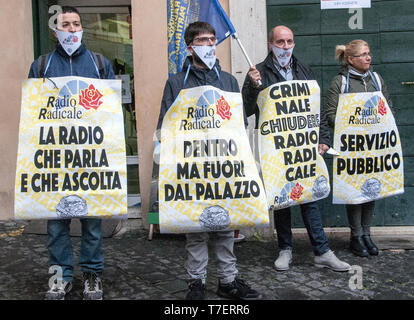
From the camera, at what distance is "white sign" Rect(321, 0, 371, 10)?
17.9ft

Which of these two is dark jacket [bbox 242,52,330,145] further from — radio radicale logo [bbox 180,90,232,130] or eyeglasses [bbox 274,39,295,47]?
radio radicale logo [bbox 180,90,232,130]

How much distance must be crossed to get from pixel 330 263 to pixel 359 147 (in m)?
1.08

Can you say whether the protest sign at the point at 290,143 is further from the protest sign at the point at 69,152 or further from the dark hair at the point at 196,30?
the protest sign at the point at 69,152

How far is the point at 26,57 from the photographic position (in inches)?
235

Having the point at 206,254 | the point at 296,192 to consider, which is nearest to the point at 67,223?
the point at 206,254

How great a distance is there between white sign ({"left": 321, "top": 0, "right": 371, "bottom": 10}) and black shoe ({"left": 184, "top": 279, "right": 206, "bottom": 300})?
338cm

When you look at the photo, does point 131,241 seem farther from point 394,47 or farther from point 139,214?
point 394,47

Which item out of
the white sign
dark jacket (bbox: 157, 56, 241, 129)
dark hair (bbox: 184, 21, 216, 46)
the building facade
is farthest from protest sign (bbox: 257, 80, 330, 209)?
the white sign

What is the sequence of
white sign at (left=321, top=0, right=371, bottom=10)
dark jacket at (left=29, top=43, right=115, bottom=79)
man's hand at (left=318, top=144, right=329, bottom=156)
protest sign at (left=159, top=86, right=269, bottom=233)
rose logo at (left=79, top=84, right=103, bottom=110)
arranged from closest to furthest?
1. protest sign at (left=159, top=86, right=269, bottom=233)
2. rose logo at (left=79, top=84, right=103, bottom=110)
3. dark jacket at (left=29, top=43, right=115, bottom=79)
4. man's hand at (left=318, top=144, right=329, bottom=156)
5. white sign at (left=321, top=0, right=371, bottom=10)

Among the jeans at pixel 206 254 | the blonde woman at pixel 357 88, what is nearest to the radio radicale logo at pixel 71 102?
the jeans at pixel 206 254

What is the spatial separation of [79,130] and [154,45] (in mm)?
2455

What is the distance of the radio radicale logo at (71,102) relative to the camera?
348 cm
